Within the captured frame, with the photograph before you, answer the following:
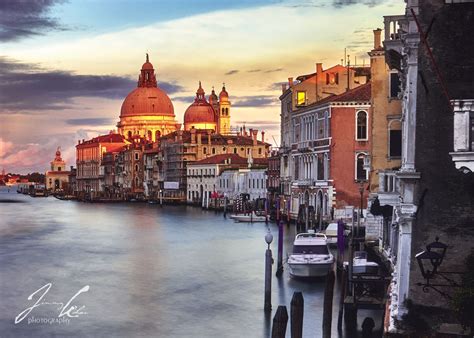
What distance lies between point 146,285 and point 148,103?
83143mm

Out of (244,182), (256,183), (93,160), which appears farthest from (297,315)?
(93,160)

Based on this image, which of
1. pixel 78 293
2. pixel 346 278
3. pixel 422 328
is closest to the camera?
pixel 422 328

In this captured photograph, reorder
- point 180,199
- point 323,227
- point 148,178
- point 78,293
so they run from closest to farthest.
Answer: point 78,293, point 323,227, point 180,199, point 148,178

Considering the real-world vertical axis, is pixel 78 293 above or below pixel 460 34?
below

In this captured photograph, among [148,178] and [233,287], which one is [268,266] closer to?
[233,287]

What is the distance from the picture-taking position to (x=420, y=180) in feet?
30.9

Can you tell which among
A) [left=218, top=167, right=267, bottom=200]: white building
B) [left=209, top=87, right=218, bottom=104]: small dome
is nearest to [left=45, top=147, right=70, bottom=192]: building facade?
[left=209, top=87, right=218, bottom=104]: small dome

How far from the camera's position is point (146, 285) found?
64.3ft

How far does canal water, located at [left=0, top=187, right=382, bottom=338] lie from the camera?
48.0ft

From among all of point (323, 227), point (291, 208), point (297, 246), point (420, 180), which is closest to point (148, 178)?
point (291, 208)

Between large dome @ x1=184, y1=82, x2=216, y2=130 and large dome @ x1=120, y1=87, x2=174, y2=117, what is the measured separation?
9.79 metres

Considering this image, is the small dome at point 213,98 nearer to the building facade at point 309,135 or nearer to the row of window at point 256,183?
the row of window at point 256,183

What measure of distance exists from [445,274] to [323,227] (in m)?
22.2

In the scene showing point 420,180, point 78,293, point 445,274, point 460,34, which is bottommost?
point 78,293
